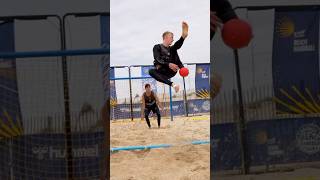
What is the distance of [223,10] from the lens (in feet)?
11.3

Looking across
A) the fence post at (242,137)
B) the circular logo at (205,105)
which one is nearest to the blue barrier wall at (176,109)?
the circular logo at (205,105)

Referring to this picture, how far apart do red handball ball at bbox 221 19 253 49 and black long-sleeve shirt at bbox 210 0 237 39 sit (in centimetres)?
9

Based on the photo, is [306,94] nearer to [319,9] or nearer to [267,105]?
[267,105]

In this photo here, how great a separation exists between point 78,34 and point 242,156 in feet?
6.43

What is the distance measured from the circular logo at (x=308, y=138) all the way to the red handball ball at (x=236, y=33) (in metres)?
1.13

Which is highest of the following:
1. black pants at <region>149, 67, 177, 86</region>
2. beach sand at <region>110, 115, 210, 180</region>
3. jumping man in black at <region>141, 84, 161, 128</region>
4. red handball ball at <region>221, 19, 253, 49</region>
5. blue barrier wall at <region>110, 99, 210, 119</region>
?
red handball ball at <region>221, 19, 253, 49</region>

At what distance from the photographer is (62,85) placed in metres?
3.54

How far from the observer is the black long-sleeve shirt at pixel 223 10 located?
343 cm

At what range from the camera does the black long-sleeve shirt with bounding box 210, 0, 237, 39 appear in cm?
343

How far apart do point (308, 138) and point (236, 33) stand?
1.38 meters

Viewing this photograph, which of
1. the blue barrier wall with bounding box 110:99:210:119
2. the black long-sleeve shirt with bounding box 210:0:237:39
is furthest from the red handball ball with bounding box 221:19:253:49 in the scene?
the blue barrier wall with bounding box 110:99:210:119

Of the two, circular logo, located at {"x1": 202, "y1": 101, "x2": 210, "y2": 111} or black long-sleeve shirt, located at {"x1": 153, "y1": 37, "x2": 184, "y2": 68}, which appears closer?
black long-sleeve shirt, located at {"x1": 153, "y1": 37, "x2": 184, "y2": 68}

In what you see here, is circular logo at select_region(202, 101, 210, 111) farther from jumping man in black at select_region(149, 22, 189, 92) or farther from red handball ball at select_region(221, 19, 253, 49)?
red handball ball at select_region(221, 19, 253, 49)

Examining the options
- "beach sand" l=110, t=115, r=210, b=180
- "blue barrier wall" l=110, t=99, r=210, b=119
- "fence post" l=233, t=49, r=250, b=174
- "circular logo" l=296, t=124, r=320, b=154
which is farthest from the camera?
"blue barrier wall" l=110, t=99, r=210, b=119
